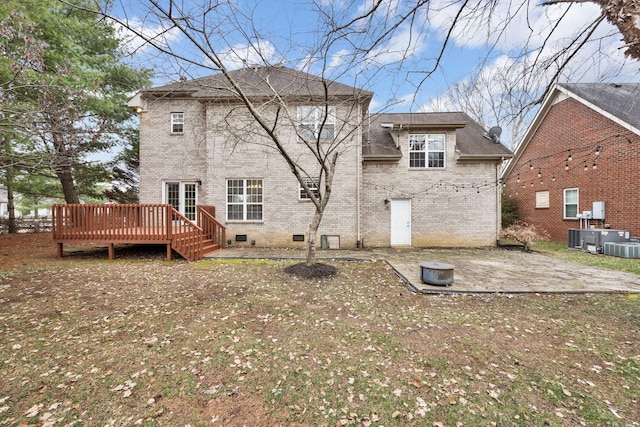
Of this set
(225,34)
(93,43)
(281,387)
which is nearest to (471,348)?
(281,387)

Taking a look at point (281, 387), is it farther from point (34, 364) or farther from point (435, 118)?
point (435, 118)

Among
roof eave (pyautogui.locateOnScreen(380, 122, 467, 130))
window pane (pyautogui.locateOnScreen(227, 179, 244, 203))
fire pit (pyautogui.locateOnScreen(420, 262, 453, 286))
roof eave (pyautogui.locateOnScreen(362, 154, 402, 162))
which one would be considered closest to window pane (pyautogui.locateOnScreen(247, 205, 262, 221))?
window pane (pyautogui.locateOnScreen(227, 179, 244, 203))

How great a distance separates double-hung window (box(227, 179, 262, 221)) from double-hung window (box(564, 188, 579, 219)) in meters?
14.6

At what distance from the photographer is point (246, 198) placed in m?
10.4

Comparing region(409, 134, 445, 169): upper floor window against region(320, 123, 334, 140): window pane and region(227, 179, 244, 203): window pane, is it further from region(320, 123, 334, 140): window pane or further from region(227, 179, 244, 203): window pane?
region(227, 179, 244, 203): window pane

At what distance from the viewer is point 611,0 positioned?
2525 mm

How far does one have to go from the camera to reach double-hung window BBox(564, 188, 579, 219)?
39.8 feet

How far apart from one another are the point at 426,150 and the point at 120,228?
12.0 m

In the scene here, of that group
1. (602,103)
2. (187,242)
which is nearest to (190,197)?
(187,242)

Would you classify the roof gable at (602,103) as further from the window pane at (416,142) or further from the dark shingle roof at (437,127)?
the window pane at (416,142)

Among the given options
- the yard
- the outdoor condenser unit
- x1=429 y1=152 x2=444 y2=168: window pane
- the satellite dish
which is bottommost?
the yard

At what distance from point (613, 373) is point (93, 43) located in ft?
65.6

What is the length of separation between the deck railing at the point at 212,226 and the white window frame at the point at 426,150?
8.39 m

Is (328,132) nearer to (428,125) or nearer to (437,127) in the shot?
(428,125)
